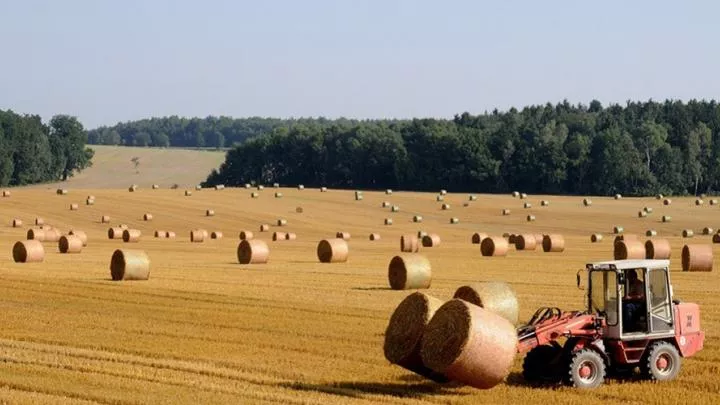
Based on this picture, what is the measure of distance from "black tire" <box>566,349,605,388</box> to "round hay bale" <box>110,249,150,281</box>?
20.7 metres

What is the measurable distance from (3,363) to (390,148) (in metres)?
111

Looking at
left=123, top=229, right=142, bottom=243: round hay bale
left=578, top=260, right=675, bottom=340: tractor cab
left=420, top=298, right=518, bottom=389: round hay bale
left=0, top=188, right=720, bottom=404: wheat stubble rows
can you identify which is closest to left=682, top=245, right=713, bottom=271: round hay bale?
left=0, top=188, right=720, bottom=404: wheat stubble rows

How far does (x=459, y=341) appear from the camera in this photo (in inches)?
655

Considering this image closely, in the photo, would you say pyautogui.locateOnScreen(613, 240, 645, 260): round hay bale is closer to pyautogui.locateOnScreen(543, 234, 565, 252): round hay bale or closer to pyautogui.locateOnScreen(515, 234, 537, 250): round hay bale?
pyautogui.locateOnScreen(543, 234, 565, 252): round hay bale

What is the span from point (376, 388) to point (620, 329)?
11.0 feet

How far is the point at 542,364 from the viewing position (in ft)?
59.9

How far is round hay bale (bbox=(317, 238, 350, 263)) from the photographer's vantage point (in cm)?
4616

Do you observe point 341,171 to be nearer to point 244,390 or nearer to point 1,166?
point 1,166

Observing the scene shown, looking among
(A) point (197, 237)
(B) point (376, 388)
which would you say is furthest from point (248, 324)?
(A) point (197, 237)

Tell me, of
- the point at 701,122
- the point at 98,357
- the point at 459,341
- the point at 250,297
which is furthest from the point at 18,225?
the point at 701,122

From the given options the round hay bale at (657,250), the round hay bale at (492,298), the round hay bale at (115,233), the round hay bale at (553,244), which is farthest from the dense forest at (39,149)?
the round hay bale at (492,298)

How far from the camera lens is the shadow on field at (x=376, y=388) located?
17656 mm

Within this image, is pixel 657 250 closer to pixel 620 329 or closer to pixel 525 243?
pixel 525 243

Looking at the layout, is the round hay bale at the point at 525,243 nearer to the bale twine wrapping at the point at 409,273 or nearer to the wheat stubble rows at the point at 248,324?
the wheat stubble rows at the point at 248,324
